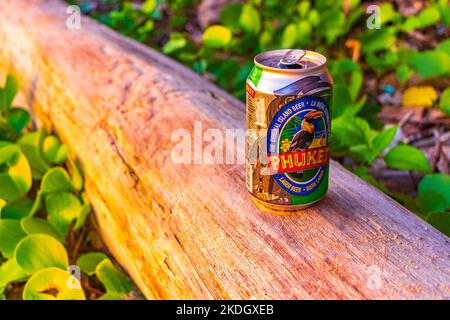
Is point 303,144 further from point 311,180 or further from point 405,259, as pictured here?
point 405,259

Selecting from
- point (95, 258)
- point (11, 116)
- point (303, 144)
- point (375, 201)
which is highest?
point (303, 144)

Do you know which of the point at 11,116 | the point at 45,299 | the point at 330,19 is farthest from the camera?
the point at 330,19

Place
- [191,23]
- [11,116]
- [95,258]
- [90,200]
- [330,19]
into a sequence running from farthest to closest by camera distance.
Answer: [191,23] < [330,19] < [11,116] < [90,200] < [95,258]

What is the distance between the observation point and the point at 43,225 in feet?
4.96

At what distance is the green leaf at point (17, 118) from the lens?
2.02 metres

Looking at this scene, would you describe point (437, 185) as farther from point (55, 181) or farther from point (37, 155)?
point (37, 155)

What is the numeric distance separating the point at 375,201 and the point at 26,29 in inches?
75.4

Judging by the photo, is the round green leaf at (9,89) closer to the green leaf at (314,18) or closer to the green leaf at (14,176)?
the green leaf at (14,176)

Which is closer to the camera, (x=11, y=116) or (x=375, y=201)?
(x=375, y=201)

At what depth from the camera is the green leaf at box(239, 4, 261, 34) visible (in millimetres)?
2662

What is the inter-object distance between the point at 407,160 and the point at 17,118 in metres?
1.43

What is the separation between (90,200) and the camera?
1717mm

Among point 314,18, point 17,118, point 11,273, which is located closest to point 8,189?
point 11,273
